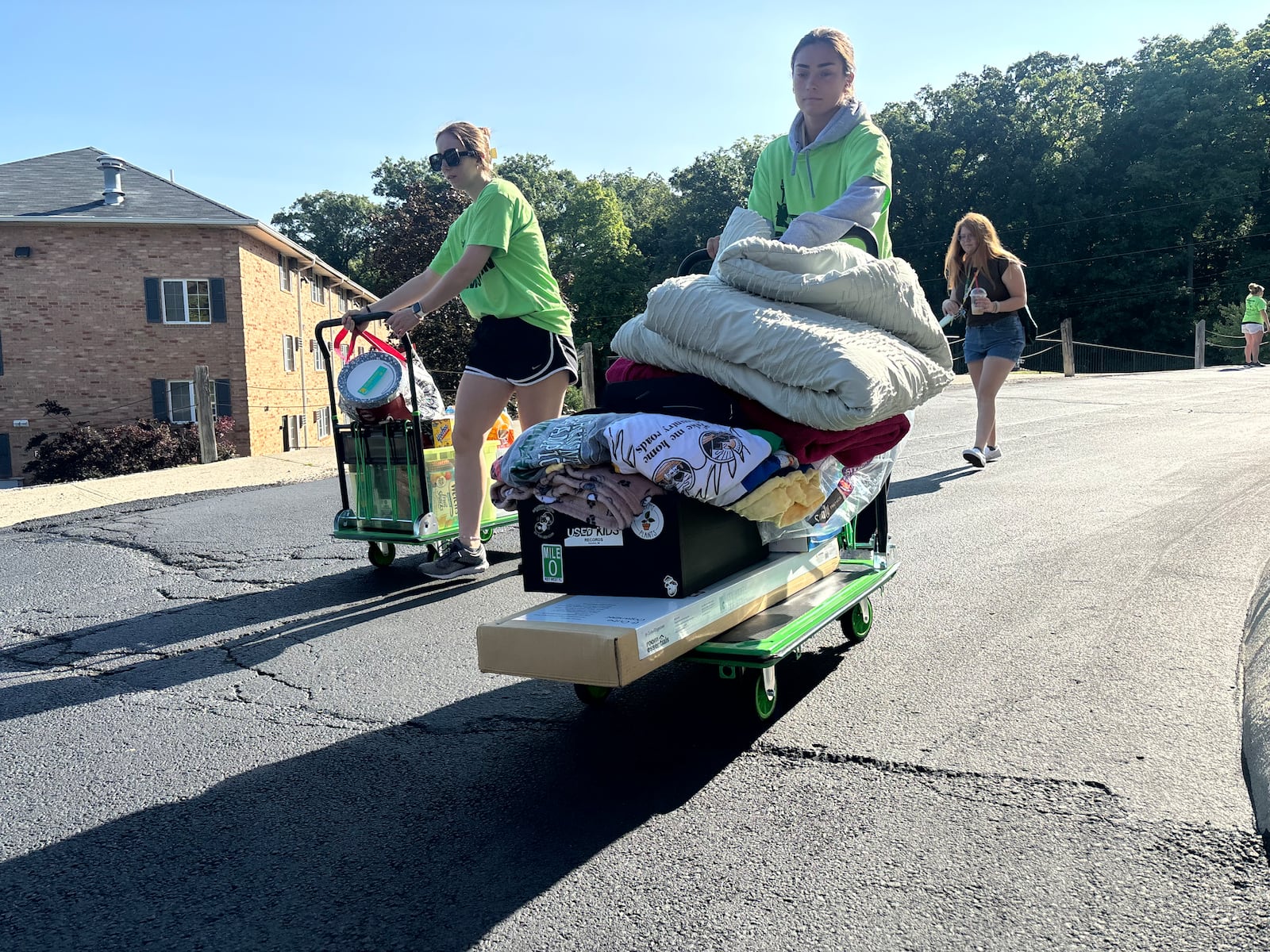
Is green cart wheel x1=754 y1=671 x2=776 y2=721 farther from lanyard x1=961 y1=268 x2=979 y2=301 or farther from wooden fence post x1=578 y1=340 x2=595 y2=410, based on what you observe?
wooden fence post x1=578 y1=340 x2=595 y2=410

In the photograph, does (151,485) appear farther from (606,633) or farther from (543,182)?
(543,182)

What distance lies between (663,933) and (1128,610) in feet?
9.64

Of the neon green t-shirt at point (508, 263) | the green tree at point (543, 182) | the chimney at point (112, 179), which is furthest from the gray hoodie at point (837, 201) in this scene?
the green tree at point (543, 182)

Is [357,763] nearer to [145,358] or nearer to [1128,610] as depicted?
[1128,610]

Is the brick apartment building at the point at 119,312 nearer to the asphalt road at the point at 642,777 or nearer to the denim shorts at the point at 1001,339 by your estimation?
the denim shorts at the point at 1001,339

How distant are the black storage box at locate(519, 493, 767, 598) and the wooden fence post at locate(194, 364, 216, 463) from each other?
38.0 ft

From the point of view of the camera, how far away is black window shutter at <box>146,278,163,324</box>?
27906 mm

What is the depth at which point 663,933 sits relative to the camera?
1886 millimetres

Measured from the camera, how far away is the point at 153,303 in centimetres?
2802

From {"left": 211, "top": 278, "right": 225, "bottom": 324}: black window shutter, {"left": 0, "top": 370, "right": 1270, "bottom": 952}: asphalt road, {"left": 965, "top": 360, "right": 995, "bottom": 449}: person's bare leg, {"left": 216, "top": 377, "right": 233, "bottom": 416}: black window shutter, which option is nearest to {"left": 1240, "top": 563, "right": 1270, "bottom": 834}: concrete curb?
{"left": 0, "top": 370, "right": 1270, "bottom": 952}: asphalt road

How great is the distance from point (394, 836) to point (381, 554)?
11.1 feet

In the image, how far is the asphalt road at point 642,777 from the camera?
1.95 meters

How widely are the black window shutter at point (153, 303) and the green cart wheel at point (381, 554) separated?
86.0ft

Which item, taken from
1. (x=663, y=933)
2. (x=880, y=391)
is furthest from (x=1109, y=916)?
(x=880, y=391)
